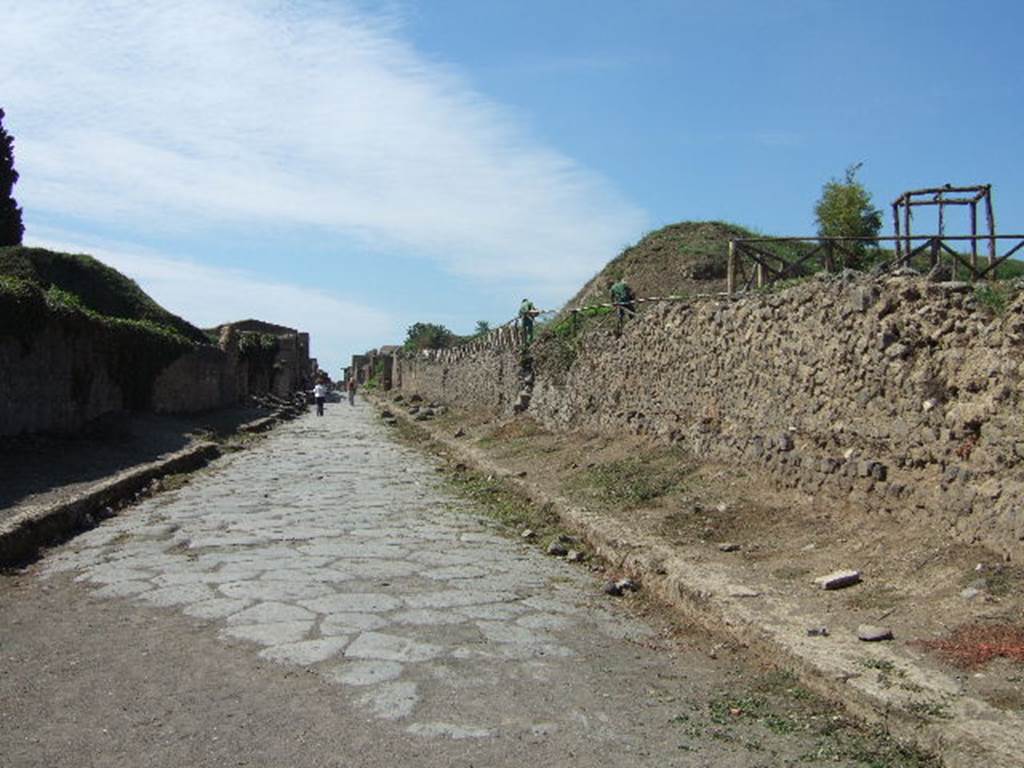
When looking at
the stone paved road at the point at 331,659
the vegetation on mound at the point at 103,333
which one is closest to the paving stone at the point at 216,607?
the stone paved road at the point at 331,659

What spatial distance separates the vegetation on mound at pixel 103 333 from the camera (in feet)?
39.9

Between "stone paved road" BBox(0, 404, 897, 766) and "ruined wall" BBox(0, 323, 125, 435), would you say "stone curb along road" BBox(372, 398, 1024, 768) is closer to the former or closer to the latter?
"stone paved road" BBox(0, 404, 897, 766)

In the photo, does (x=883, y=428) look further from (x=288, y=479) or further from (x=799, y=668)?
(x=288, y=479)

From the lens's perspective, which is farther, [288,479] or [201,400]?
[201,400]

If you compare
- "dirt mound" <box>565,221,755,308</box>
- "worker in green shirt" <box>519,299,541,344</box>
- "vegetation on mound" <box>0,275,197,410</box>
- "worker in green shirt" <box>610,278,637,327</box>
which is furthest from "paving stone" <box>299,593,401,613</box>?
"dirt mound" <box>565,221,755,308</box>

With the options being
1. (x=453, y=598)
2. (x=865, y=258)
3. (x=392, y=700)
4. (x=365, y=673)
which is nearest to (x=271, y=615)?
(x=453, y=598)

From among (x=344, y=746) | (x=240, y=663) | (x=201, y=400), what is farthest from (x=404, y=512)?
(x=201, y=400)

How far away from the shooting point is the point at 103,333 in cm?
1666

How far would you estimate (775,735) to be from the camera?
3719 millimetres

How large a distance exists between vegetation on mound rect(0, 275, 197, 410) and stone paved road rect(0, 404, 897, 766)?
5008 mm

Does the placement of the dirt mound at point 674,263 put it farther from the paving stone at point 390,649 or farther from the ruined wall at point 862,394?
the paving stone at point 390,649

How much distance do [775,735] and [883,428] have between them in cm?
359

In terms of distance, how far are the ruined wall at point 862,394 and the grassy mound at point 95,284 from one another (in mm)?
22296

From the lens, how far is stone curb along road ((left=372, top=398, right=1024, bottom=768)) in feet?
11.1
